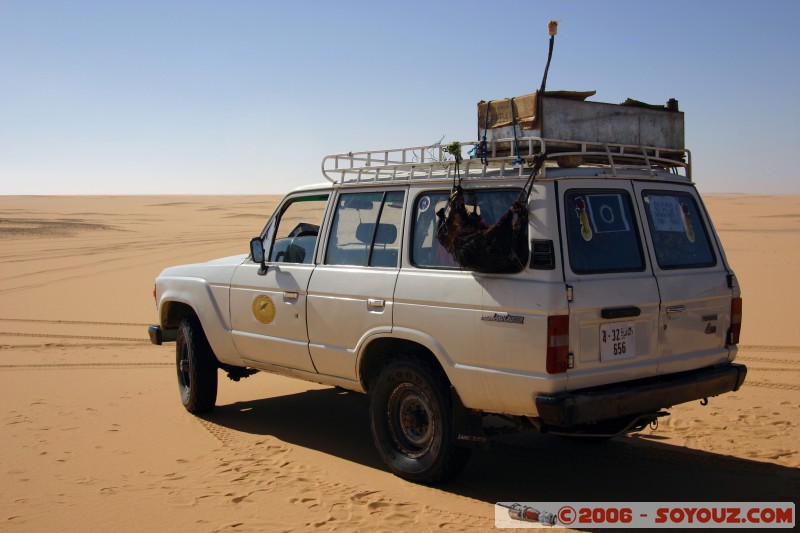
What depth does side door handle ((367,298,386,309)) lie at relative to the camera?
546 centimetres

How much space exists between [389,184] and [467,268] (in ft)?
4.01

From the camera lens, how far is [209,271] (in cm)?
719

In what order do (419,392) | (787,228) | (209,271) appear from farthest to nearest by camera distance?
1. (787,228)
2. (209,271)
3. (419,392)

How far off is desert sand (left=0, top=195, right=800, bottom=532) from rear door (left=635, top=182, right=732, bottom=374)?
2.99 feet

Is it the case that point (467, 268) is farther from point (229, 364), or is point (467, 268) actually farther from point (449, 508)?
point (229, 364)

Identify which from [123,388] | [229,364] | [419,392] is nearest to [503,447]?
[419,392]

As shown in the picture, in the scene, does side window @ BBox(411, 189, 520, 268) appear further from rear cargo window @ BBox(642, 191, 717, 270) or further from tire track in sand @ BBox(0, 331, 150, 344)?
tire track in sand @ BBox(0, 331, 150, 344)

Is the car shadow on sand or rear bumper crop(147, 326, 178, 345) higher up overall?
rear bumper crop(147, 326, 178, 345)

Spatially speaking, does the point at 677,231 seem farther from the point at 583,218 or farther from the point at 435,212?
the point at 435,212

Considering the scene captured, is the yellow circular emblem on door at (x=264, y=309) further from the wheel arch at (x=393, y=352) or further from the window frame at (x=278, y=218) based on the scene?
the wheel arch at (x=393, y=352)

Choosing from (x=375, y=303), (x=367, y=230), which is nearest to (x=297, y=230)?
(x=367, y=230)

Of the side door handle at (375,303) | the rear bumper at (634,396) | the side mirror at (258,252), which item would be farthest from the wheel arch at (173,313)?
the rear bumper at (634,396)

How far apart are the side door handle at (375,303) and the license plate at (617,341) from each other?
1533 mm

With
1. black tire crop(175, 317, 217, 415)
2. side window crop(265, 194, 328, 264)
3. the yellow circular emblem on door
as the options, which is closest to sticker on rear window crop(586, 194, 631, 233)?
side window crop(265, 194, 328, 264)
